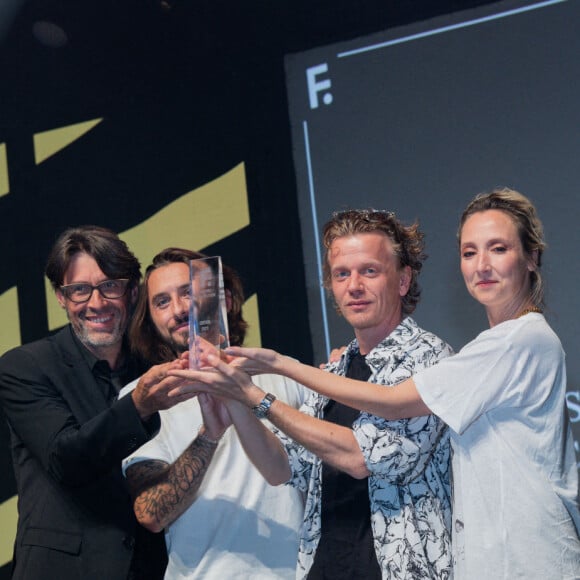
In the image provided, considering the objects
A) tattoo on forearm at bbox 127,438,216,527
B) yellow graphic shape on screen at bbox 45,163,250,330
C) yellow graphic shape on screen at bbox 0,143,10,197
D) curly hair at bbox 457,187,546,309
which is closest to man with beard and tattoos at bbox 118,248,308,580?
tattoo on forearm at bbox 127,438,216,527

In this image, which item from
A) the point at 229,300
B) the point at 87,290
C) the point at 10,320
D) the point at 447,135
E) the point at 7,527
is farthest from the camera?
the point at 10,320

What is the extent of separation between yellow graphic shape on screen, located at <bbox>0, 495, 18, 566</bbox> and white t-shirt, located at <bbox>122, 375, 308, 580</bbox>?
159 cm

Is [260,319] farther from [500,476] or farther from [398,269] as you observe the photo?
[500,476]

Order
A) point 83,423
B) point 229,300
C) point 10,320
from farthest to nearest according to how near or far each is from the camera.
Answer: point 10,320, point 229,300, point 83,423

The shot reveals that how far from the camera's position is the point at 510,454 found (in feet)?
6.06

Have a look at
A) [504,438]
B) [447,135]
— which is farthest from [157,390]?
[447,135]

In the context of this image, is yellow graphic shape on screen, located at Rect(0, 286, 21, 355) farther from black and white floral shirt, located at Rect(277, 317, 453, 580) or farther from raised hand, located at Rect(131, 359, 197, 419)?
black and white floral shirt, located at Rect(277, 317, 453, 580)

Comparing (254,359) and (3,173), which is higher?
(3,173)

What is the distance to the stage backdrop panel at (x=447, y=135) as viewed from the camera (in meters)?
3.18

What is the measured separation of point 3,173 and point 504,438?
288 cm

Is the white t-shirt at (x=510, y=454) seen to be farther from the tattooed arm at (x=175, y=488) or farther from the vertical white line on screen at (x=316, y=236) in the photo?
the vertical white line on screen at (x=316, y=236)

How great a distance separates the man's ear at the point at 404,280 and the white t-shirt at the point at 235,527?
65 cm

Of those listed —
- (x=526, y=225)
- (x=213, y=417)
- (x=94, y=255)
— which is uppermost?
(x=94, y=255)

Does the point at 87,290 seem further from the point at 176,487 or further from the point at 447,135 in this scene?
the point at 447,135
